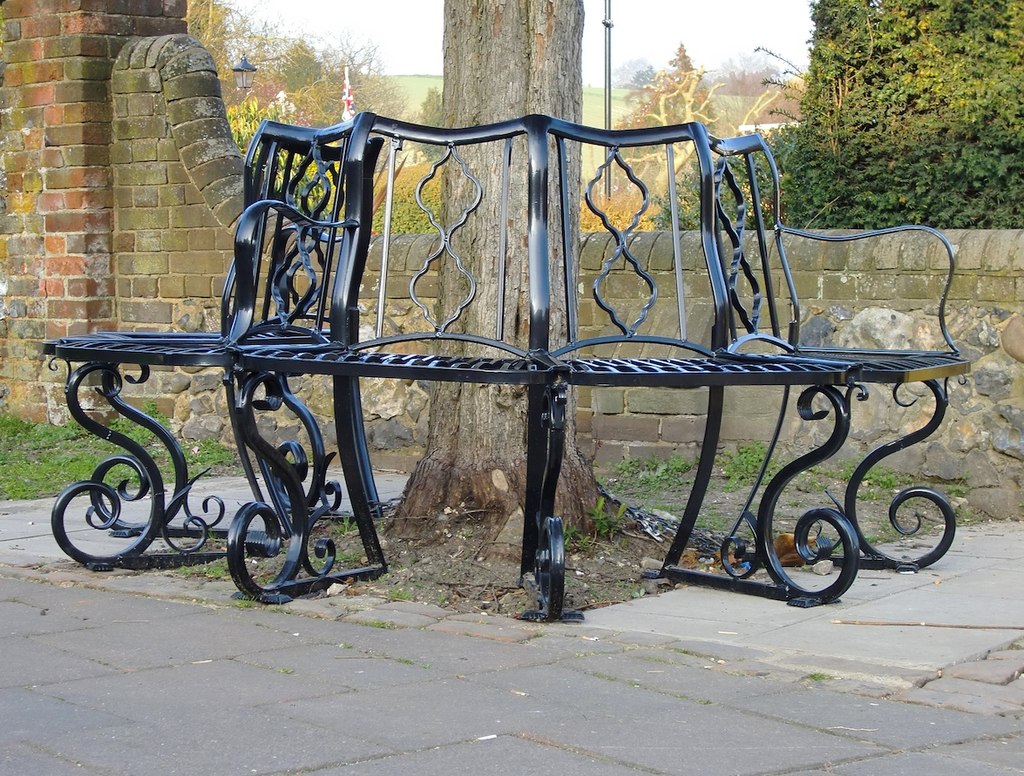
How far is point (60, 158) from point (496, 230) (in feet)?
17.2

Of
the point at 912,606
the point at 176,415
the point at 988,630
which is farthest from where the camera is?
the point at 176,415

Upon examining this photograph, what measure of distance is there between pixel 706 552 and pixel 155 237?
5243 millimetres

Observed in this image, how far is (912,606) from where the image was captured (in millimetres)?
4891

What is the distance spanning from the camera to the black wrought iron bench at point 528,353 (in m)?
4.52

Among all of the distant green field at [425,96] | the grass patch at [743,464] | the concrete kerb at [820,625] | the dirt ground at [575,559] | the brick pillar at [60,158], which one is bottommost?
the concrete kerb at [820,625]

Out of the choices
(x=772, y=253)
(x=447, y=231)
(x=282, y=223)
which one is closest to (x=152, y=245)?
(x=282, y=223)

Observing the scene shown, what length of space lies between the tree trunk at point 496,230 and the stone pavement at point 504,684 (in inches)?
30.2

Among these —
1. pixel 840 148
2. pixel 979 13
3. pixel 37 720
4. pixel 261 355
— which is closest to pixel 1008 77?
pixel 979 13

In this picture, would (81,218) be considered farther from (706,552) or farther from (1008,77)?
(1008,77)

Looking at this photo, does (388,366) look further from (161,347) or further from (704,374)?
(161,347)

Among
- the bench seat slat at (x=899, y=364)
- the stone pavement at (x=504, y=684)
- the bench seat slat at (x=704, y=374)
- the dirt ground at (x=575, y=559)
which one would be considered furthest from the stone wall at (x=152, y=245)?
the bench seat slat at (x=704, y=374)

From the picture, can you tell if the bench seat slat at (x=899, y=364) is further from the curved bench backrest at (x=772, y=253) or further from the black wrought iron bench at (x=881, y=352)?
the curved bench backrest at (x=772, y=253)

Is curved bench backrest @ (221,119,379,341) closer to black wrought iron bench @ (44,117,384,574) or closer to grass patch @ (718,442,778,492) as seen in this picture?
black wrought iron bench @ (44,117,384,574)

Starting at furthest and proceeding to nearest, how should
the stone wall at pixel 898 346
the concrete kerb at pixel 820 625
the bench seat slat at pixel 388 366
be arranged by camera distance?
the stone wall at pixel 898 346, the bench seat slat at pixel 388 366, the concrete kerb at pixel 820 625
